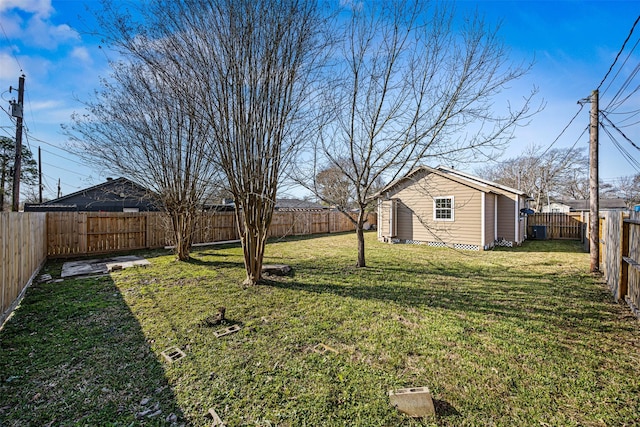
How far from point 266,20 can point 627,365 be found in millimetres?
6462

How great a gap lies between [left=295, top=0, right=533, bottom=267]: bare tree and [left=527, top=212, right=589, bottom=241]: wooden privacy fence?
1162 cm

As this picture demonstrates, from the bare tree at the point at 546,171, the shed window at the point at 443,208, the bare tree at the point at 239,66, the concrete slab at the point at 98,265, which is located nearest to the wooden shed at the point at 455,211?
the shed window at the point at 443,208

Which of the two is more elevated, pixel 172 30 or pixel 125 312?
pixel 172 30

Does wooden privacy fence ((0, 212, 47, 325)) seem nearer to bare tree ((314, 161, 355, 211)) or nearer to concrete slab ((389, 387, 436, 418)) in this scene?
concrete slab ((389, 387, 436, 418))

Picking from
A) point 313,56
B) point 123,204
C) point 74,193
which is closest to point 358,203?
point 313,56

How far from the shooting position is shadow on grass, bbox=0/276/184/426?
6.55 ft

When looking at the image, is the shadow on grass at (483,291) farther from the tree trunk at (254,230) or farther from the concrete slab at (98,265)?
the concrete slab at (98,265)

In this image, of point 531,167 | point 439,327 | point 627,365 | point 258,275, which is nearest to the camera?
point 627,365

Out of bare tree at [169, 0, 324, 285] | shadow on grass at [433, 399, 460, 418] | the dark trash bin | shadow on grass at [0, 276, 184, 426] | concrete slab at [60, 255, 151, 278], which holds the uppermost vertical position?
bare tree at [169, 0, 324, 285]

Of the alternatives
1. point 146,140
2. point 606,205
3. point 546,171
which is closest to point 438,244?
point 146,140

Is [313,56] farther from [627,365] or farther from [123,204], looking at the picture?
[123,204]

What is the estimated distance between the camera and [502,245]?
11195 mm

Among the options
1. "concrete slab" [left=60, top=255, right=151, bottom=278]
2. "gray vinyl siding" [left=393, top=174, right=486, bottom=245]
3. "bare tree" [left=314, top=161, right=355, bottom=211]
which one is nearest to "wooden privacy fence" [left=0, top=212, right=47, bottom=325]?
"concrete slab" [left=60, top=255, right=151, bottom=278]

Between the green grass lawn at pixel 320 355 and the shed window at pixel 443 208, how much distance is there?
564cm
